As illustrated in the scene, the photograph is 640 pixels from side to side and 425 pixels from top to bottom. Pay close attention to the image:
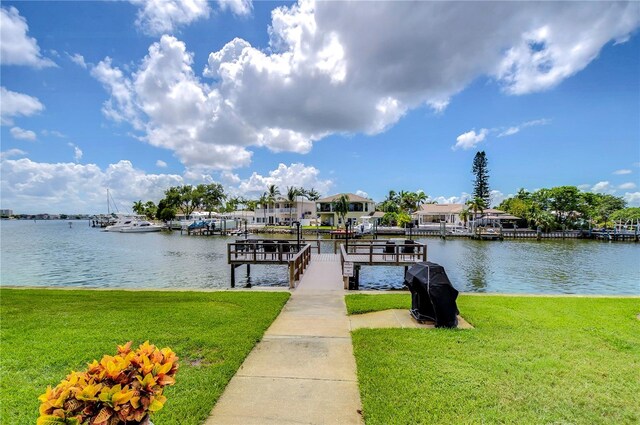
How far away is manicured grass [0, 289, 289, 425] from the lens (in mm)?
4278

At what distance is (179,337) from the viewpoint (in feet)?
20.7

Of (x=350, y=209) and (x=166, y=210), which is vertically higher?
(x=166, y=210)

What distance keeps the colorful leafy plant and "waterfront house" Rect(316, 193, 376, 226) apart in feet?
210

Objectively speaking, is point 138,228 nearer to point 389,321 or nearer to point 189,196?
point 189,196

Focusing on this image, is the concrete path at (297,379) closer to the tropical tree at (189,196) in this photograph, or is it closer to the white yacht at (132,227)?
the white yacht at (132,227)

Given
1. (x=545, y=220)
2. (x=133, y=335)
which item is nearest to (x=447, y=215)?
(x=545, y=220)

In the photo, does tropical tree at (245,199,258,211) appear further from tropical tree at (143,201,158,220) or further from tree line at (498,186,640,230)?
tree line at (498,186,640,230)

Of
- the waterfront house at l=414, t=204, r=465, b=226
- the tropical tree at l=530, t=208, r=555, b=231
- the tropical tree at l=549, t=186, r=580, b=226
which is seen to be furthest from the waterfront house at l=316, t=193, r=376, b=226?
the tropical tree at l=549, t=186, r=580, b=226

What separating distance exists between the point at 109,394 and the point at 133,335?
16.8 ft

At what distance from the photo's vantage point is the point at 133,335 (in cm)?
642

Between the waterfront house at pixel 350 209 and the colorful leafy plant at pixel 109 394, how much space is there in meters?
63.9

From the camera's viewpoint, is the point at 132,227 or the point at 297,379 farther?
the point at 132,227

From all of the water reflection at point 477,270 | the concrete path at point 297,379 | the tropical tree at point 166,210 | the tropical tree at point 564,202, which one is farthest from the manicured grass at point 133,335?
the tropical tree at point 166,210

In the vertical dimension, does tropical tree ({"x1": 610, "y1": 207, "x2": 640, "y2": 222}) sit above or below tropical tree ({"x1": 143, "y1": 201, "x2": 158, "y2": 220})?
below
